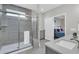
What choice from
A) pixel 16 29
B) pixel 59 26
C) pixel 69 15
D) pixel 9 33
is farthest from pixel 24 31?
pixel 69 15

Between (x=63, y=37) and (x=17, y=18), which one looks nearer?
(x=17, y=18)

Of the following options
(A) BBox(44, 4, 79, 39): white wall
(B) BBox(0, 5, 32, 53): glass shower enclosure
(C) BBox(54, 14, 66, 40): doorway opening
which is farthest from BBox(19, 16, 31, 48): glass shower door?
(C) BBox(54, 14, 66, 40): doorway opening

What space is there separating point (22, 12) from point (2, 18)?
1.09 feet

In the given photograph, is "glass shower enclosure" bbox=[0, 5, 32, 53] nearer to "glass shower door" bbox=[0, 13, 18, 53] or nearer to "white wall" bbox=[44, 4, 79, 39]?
"glass shower door" bbox=[0, 13, 18, 53]

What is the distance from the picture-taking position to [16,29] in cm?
117

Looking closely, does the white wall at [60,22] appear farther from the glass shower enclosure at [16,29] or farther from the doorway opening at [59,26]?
the glass shower enclosure at [16,29]

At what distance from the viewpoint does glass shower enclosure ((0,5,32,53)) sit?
3.47ft

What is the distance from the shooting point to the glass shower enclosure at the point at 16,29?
1059 millimetres

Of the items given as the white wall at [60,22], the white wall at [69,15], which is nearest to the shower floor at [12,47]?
the white wall at [69,15]

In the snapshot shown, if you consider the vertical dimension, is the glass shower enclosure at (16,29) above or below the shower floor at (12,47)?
above
